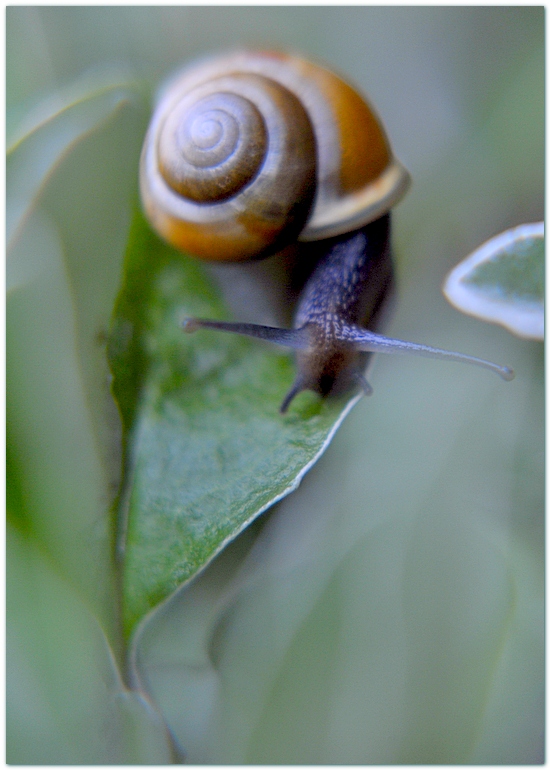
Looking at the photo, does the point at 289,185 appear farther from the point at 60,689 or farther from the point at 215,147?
the point at 60,689

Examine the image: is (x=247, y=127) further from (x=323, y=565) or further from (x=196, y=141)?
(x=323, y=565)

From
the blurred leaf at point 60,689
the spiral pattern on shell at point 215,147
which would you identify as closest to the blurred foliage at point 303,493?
the blurred leaf at point 60,689

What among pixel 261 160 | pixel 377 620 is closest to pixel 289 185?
pixel 261 160

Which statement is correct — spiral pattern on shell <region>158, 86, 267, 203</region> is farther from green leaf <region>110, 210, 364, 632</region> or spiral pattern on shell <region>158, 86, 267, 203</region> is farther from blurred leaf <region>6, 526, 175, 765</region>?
blurred leaf <region>6, 526, 175, 765</region>

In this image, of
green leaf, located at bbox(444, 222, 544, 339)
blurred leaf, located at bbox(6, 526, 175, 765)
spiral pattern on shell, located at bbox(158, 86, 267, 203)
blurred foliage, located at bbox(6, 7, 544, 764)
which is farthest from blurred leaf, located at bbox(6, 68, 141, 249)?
green leaf, located at bbox(444, 222, 544, 339)

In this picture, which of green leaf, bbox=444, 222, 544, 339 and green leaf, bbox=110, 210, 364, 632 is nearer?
green leaf, bbox=110, 210, 364, 632
